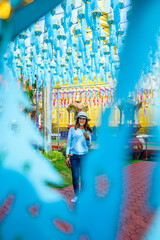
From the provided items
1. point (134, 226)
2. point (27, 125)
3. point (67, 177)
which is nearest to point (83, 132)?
point (27, 125)

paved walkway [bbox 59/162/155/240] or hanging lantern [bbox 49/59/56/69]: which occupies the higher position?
hanging lantern [bbox 49/59/56/69]

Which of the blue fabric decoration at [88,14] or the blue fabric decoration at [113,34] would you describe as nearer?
the blue fabric decoration at [88,14]

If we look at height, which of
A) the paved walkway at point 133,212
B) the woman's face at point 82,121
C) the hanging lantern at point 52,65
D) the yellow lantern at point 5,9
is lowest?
the paved walkway at point 133,212

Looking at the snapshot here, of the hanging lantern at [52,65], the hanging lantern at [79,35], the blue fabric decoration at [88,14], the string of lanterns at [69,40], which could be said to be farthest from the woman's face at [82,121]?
the hanging lantern at [52,65]

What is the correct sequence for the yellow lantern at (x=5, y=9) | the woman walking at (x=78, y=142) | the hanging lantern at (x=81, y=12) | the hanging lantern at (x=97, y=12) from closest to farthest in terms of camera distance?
the yellow lantern at (x=5, y=9), the hanging lantern at (x=97, y=12), the hanging lantern at (x=81, y=12), the woman walking at (x=78, y=142)

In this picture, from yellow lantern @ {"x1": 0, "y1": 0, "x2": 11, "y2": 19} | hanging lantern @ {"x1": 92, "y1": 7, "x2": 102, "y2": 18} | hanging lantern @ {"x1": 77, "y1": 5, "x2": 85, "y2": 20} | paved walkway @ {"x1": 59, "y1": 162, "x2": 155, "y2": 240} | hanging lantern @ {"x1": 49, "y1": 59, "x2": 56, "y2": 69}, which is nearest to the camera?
paved walkway @ {"x1": 59, "y1": 162, "x2": 155, "y2": 240}

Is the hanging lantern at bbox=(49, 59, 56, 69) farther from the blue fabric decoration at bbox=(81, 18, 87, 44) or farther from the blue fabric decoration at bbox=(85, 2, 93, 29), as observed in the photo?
the blue fabric decoration at bbox=(85, 2, 93, 29)

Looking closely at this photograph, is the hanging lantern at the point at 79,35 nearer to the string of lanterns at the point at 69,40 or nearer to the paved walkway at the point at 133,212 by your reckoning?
the string of lanterns at the point at 69,40

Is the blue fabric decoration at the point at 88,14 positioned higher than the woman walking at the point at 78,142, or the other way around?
the blue fabric decoration at the point at 88,14

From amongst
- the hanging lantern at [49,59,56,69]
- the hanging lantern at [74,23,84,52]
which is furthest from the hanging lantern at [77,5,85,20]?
the hanging lantern at [49,59,56,69]

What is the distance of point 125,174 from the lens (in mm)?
1552

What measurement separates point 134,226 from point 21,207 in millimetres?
1527

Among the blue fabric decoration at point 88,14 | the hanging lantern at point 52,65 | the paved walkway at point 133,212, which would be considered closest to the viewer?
the paved walkway at point 133,212

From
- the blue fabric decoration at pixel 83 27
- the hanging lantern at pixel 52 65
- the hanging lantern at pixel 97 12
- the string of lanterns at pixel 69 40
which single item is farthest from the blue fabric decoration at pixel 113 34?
the hanging lantern at pixel 52 65
